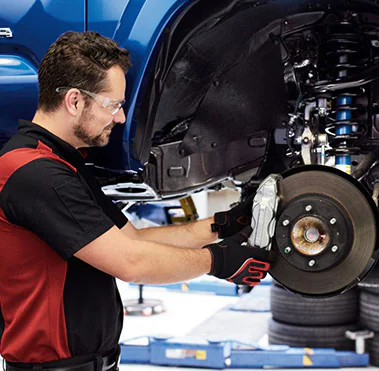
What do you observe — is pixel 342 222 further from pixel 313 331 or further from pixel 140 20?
pixel 313 331

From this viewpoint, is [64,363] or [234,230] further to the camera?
[234,230]

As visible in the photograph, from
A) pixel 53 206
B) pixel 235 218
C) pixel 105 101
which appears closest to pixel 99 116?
pixel 105 101

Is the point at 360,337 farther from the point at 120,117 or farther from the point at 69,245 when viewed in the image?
the point at 69,245

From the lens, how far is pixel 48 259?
1.25 metres

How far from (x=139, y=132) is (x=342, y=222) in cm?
59

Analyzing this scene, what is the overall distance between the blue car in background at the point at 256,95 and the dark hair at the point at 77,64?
0.43 ft

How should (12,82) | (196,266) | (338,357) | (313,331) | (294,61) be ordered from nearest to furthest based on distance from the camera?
(196,266)
(12,82)
(294,61)
(338,357)
(313,331)

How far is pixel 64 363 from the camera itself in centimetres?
129

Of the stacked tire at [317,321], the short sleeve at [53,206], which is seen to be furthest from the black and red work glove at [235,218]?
the stacked tire at [317,321]

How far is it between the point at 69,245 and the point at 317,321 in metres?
2.58

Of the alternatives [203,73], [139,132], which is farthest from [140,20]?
[203,73]

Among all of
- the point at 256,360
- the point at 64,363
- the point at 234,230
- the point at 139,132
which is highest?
the point at 139,132

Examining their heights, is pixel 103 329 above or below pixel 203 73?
below

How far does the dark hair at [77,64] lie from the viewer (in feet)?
4.21
